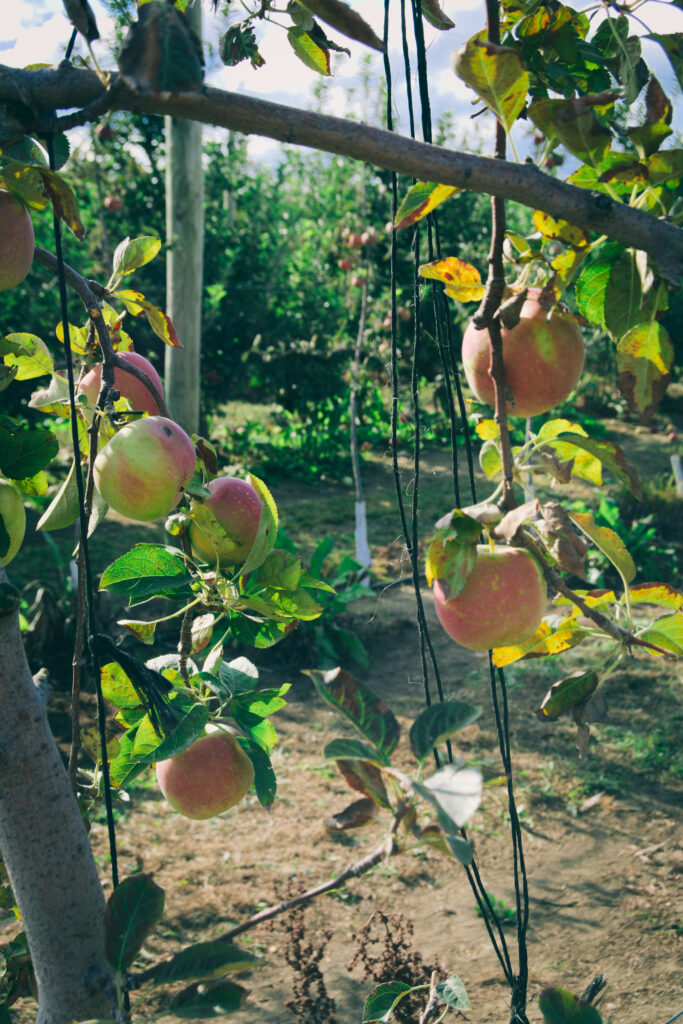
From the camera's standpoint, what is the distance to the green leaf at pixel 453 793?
0.44 metres

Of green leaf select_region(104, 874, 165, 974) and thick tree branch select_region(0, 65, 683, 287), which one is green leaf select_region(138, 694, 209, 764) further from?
thick tree branch select_region(0, 65, 683, 287)

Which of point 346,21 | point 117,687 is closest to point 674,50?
point 346,21

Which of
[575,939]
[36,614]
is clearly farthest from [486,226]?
[575,939]

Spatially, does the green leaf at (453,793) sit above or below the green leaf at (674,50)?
below

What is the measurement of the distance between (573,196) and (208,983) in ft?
2.30

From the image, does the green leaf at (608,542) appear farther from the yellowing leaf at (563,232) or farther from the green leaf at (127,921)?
the green leaf at (127,921)

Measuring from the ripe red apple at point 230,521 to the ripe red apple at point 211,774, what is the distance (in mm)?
209

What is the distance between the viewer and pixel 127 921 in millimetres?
673

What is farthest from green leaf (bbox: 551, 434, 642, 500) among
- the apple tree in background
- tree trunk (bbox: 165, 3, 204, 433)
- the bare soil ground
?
tree trunk (bbox: 165, 3, 204, 433)

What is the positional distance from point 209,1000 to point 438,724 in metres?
0.33

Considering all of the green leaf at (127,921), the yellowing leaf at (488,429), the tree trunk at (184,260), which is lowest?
the green leaf at (127,921)

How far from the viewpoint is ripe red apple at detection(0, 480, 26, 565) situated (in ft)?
2.77

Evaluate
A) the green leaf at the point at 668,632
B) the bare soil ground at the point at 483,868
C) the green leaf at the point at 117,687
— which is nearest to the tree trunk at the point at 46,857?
the green leaf at the point at 117,687

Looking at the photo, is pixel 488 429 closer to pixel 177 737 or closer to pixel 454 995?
pixel 177 737
